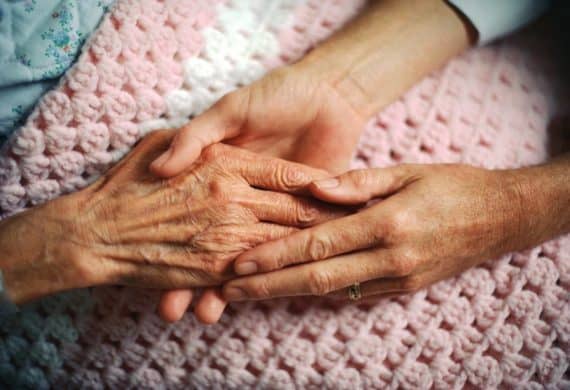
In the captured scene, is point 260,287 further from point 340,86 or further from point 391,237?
point 340,86

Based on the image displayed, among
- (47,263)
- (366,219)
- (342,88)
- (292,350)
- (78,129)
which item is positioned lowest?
(292,350)

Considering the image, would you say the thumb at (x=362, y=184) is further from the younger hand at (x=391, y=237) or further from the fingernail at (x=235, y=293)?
the fingernail at (x=235, y=293)

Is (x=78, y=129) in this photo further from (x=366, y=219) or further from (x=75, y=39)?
(x=366, y=219)

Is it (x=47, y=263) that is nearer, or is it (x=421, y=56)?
(x=47, y=263)

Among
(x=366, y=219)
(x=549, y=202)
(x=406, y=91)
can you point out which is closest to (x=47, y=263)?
(x=366, y=219)

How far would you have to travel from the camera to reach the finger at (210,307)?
913 mm

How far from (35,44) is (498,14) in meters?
1.01

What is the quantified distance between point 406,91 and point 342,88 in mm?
165

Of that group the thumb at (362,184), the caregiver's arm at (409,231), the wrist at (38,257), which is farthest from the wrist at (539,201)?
the wrist at (38,257)

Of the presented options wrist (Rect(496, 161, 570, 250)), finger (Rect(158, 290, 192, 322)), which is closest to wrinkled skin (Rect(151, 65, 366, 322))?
finger (Rect(158, 290, 192, 322))

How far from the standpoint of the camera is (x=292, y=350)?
3.14 feet

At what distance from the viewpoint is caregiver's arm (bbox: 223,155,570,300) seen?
2.95 ft

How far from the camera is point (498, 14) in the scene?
→ 112 centimetres

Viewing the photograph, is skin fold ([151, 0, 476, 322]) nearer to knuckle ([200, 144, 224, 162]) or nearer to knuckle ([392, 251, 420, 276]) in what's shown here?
knuckle ([200, 144, 224, 162])
